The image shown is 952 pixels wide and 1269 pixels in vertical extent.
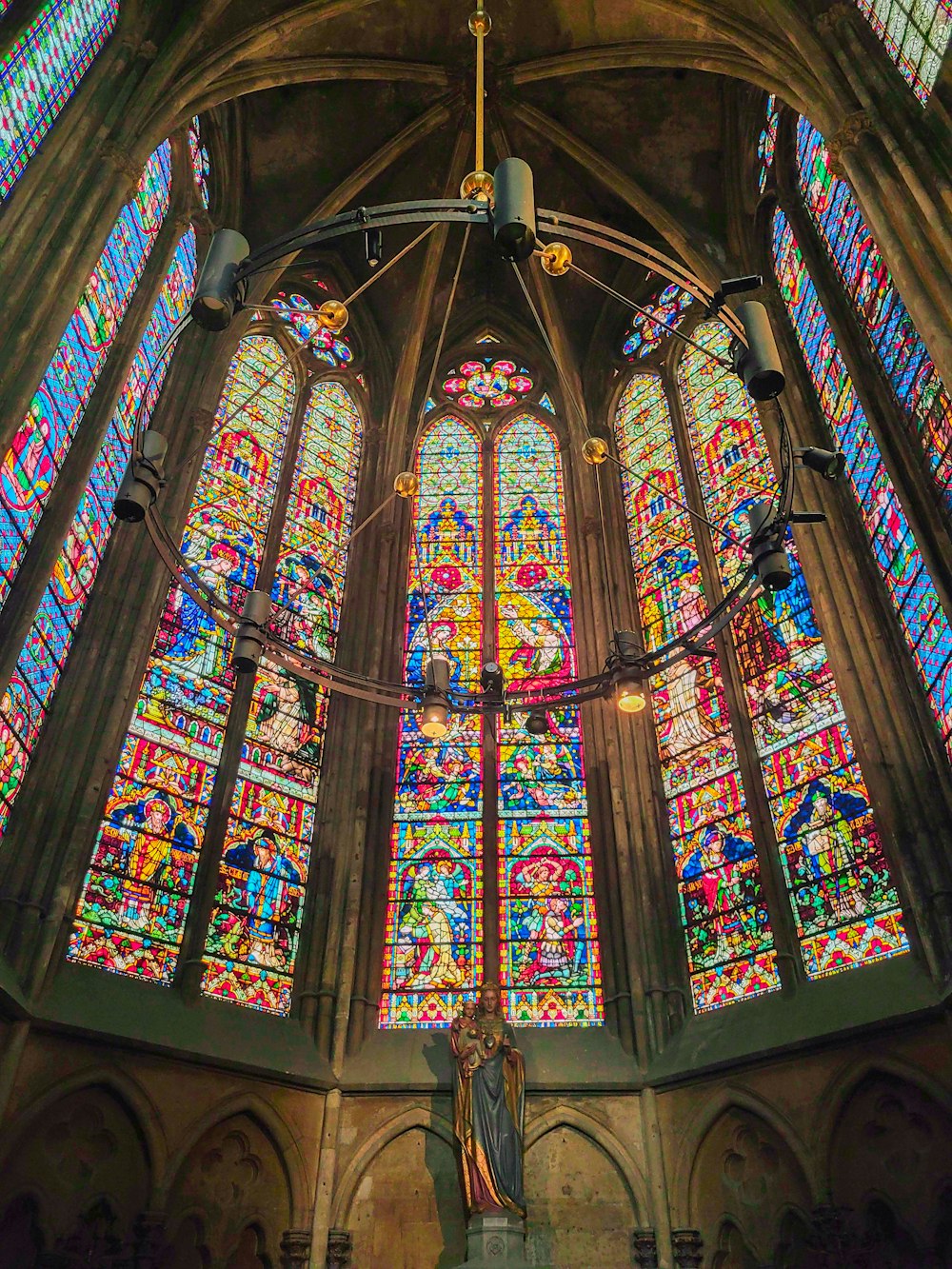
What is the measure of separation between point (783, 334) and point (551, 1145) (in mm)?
9617

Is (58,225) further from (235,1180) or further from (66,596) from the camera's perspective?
(235,1180)

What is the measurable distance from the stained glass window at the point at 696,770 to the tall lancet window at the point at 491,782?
3.48 feet

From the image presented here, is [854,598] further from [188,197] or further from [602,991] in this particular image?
[188,197]

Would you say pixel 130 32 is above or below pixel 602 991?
above

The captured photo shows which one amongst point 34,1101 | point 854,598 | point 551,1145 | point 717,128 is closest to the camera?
point 34,1101

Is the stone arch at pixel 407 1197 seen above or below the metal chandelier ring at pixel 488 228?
below

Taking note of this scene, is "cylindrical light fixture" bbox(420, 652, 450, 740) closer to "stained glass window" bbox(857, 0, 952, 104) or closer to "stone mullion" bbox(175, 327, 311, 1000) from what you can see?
"stone mullion" bbox(175, 327, 311, 1000)

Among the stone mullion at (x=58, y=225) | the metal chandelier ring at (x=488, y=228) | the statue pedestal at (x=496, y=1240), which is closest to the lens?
the metal chandelier ring at (x=488, y=228)

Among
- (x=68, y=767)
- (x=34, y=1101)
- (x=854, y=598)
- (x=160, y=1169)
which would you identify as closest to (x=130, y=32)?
(x=68, y=767)

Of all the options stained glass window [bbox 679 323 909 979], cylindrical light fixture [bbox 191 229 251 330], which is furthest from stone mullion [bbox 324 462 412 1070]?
cylindrical light fixture [bbox 191 229 251 330]

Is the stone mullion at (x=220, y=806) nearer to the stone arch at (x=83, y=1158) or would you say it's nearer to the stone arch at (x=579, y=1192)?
the stone arch at (x=83, y=1158)

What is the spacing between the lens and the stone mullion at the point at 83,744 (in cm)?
873

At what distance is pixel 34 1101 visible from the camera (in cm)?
807

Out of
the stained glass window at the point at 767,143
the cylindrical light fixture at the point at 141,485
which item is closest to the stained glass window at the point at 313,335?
the stained glass window at the point at 767,143
